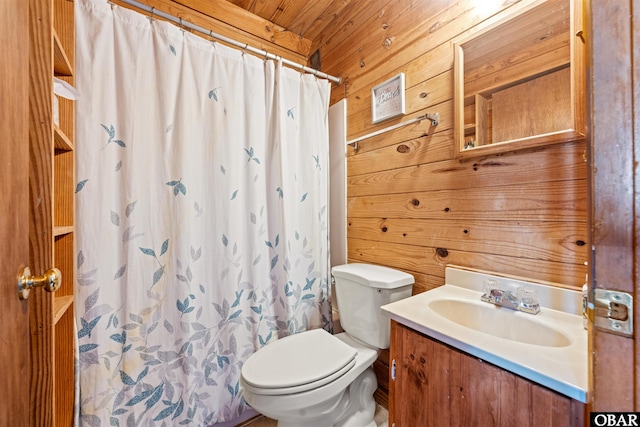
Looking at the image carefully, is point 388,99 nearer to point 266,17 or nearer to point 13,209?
point 266,17

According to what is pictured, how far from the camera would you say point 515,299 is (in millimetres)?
883

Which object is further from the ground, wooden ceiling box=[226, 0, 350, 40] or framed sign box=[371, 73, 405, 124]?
wooden ceiling box=[226, 0, 350, 40]

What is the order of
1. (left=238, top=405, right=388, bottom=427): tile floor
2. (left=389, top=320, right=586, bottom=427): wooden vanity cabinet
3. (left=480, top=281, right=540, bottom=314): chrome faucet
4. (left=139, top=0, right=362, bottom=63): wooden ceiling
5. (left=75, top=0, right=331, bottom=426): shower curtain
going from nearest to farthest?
(left=389, top=320, right=586, bottom=427): wooden vanity cabinet → (left=480, top=281, right=540, bottom=314): chrome faucet → (left=75, top=0, right=331, bottom=426): shower curtain → (left=238, top=405, right=388, bottom=427): tile floor → (left=139, top=0, right=362, bottom=63): wooden ceiling

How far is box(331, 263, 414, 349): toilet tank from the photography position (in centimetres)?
119

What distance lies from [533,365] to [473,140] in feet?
2.62

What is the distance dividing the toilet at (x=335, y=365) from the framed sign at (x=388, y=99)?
0.84 metres

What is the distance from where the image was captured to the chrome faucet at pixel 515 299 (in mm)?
853

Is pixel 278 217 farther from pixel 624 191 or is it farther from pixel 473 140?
pixel 624 191

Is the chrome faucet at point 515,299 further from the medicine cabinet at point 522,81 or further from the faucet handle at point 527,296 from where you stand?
the medicine cabinet at point 522,81

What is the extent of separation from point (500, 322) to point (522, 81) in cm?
87

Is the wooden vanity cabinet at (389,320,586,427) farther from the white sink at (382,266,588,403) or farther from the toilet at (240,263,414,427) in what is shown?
the toilet at (240,263,414,427)

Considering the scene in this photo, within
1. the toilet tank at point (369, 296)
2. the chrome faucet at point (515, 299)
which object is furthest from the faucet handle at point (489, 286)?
the toilet tank at point (369, 296)

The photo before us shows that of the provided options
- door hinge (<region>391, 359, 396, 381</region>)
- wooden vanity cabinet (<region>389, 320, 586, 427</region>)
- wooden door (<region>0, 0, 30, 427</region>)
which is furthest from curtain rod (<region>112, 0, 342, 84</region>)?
door hinge (<region>391, 359, 396, 381</region>)

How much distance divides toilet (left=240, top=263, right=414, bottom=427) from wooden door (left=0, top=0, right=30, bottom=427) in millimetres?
646
